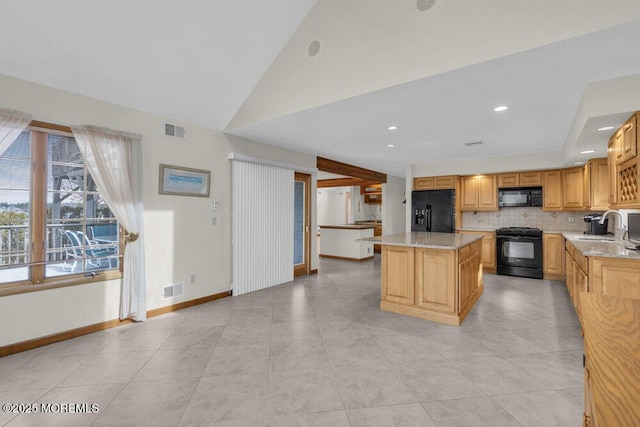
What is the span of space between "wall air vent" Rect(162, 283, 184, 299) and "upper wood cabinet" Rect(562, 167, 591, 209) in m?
6.56

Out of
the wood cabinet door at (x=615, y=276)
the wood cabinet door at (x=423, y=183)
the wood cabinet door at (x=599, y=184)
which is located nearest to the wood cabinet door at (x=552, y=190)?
the wood cabinet door at (x=599, y=184)

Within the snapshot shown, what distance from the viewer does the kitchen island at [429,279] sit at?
3.25 metres

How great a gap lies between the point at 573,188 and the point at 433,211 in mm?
2431

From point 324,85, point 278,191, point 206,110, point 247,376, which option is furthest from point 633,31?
point 278,191

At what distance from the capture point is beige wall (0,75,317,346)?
2660 mm

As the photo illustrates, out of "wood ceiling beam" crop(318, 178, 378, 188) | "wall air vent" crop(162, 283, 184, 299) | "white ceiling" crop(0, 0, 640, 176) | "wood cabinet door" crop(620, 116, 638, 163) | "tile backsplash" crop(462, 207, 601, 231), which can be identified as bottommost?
"wall air vent" crop(162, 283, 184, 299)

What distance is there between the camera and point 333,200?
1068 centimetres

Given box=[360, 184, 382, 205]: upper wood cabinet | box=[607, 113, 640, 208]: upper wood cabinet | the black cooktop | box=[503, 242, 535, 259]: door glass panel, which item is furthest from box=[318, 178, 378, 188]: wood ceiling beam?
box=[607, 113, 640, 208]: upper wood cabinet

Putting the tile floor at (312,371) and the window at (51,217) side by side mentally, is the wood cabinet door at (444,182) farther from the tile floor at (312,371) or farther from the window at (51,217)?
the window at (51,217)

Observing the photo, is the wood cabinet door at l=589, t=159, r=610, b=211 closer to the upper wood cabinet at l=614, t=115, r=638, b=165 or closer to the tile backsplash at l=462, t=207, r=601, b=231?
the tile backsplash at l=462, t=207, r=601, b=231

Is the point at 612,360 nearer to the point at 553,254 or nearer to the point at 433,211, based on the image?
the point at 553,254

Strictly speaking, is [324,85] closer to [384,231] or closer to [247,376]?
[247,376]

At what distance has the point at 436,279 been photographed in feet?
11.0

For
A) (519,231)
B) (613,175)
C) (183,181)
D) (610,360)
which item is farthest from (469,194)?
(610,360)
